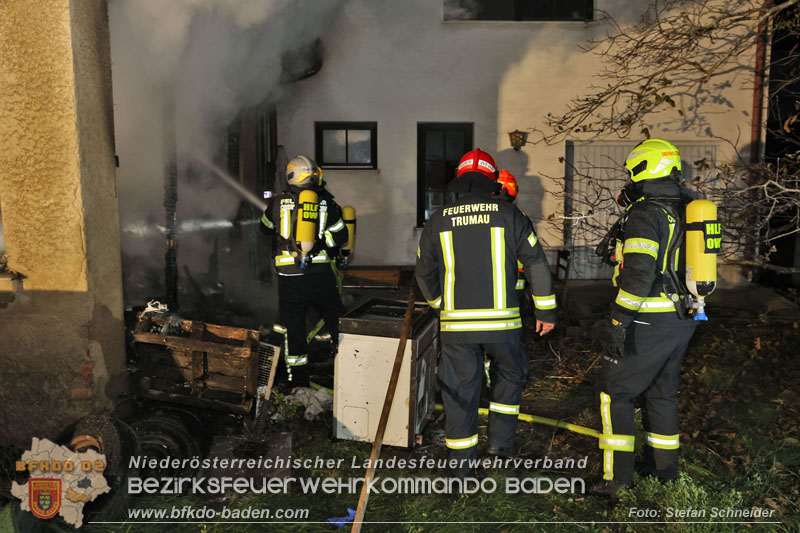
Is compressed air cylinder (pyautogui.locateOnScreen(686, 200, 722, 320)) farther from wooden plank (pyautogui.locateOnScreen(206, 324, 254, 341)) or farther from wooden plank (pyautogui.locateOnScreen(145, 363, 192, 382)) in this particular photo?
wooden plank (pyautogui.locateOnScreen(145, 363, 192, 382))

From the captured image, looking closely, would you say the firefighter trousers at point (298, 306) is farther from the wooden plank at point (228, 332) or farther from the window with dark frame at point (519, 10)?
the window with dark frame at point (519, 10)

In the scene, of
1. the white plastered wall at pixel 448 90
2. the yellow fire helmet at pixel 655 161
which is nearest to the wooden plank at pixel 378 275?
the white plastered wall at pixel 448 90

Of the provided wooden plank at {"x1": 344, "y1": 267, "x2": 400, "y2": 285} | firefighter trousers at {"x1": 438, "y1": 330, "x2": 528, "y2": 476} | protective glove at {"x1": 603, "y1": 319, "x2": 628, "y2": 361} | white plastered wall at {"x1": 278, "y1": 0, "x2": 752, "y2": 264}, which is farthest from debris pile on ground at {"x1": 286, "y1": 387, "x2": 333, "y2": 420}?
white plastered wall at {"x1": 278, "y1": 0, "x2": 752, "y2": 264}

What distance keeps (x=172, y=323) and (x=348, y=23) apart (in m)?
6.64

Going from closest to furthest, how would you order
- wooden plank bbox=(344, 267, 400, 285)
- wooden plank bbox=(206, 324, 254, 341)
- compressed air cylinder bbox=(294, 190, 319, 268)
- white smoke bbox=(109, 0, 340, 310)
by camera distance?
wooden plank bbox=(206, 324, 254, 341) < compressed air cylinder bbox=(294, 190, 319, 268) < white smoke bbox=(109, 0, 340, 310) < wooden plank bbox=(344, 267, 400, 285)

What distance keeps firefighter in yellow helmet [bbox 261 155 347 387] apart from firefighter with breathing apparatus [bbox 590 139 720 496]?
2447 millimetres

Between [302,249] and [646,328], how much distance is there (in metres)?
2.74

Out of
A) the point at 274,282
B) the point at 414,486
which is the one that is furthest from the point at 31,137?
the point at 274,282

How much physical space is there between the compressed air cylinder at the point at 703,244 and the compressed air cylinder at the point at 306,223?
2860mm

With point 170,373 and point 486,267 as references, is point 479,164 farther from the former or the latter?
point 170,373

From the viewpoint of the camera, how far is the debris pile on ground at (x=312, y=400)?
443 centimetres

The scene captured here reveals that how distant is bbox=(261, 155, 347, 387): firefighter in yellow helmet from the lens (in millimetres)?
4902

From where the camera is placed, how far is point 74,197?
145 inches

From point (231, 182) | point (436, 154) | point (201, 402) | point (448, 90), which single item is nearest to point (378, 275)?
point (231, 182)
